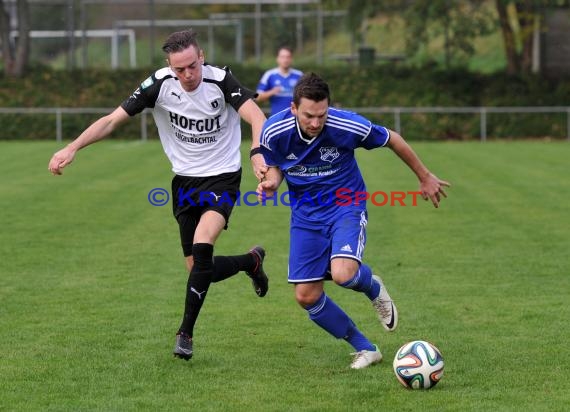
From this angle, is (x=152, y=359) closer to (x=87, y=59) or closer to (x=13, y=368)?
(x=13, y=368)

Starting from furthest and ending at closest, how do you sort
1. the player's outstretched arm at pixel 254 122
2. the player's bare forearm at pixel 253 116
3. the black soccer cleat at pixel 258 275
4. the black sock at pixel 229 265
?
1. the black soccer cleat at pixel 258 275
2. the black sock at pixel 229 265
3. the player's bare forearm at pixel 253 116
4. the player's outstretched arm at pixel 254 122

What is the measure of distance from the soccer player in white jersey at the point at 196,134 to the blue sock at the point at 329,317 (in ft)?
2.42

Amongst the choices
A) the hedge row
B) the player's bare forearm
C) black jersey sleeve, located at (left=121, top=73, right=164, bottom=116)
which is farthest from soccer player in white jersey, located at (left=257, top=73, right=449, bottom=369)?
the hedge row

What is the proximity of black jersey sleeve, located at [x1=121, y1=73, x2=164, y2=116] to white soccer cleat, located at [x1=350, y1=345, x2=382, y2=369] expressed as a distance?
2.09 meters

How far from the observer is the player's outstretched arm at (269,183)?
5797mm

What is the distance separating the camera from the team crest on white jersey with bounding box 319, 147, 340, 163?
20.0ft

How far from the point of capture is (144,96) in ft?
22.1

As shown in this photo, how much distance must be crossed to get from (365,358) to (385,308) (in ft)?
1.66

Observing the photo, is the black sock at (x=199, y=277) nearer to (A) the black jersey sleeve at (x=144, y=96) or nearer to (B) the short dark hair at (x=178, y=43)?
(A) the black jersey sleeve at (x=144, y=96)

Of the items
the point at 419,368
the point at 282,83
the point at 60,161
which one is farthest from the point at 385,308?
the point at 282,83

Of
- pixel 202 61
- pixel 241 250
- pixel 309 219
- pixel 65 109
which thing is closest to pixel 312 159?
pixel 309 219

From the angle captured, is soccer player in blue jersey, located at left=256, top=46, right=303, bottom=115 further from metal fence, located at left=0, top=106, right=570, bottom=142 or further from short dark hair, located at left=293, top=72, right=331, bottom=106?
metal fence, located at left=0, top=106, right=570, bottom=142

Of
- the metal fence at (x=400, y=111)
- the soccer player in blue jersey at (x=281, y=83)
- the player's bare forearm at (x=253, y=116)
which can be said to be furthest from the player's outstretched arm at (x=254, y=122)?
the metal fence at (x=400, y=111)

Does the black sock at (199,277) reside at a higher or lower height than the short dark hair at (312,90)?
lower
